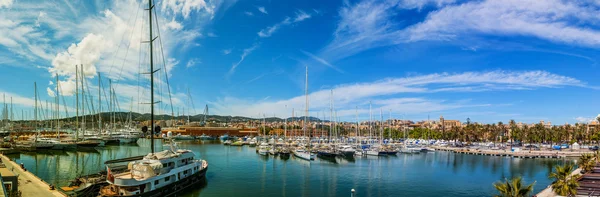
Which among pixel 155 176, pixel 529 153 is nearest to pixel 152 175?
pixel 155 176

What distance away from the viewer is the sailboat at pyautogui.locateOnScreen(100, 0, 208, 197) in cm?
3262

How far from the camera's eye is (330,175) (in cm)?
5728

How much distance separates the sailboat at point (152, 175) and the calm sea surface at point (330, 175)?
2.67 m

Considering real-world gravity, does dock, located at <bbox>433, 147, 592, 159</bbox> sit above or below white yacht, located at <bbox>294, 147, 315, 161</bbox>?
below

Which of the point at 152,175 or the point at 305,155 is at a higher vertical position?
the point at 152,175

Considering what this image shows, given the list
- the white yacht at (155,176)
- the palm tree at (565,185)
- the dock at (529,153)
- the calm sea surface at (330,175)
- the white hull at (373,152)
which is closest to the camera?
the palm tree at (565,185)

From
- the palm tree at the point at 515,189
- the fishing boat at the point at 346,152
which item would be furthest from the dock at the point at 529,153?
the palm tree at the point at 515,189

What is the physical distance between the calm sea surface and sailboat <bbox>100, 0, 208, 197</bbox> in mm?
2670

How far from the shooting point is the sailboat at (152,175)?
32625mm

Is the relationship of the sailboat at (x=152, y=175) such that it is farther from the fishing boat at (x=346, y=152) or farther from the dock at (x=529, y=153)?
the dock at (x=529, y=153)

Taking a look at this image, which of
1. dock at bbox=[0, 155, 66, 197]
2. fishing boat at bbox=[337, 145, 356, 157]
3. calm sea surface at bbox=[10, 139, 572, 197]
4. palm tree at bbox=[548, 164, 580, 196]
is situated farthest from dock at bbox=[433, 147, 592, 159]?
dock at bbox=[0, 155, 66, 197]

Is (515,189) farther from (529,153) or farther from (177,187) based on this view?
(529,153)

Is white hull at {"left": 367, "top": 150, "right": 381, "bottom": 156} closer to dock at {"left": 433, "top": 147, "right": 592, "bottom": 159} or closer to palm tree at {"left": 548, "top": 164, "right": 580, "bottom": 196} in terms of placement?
dock at {"left": 433, "top": 147, "right": 592, "bottom": 159}

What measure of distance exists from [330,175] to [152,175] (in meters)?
30.4
